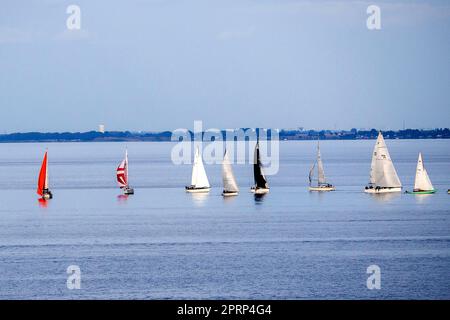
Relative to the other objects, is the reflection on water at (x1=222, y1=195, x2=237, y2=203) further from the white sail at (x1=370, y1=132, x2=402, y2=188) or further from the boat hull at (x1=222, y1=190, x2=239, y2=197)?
the white sail at (x1=370, y1=132, x2=402, y2=188)

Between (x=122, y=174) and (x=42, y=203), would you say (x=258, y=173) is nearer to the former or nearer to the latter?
(x=122, y=174)

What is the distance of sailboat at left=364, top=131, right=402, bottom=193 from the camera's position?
363 ft

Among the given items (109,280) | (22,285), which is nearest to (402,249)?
(109,280)

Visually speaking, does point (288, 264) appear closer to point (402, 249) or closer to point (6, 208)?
point (402, 249)

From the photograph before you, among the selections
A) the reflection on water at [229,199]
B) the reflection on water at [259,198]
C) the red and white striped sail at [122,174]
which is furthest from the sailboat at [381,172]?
the red and white striped sail at [122,174]

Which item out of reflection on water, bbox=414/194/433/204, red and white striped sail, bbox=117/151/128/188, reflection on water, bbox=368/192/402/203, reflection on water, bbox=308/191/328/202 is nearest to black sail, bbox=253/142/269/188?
reflection on water, bbox=308/191/328/202

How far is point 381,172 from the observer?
4417 inches

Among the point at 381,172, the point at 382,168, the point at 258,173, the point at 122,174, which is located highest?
the point at 382,168

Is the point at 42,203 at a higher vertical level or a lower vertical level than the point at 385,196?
lower

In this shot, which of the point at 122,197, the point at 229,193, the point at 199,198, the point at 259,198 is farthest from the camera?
the point at 122,197

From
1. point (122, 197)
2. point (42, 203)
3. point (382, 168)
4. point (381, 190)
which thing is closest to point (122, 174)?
point (122, 197)

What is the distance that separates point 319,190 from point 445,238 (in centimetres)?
5094

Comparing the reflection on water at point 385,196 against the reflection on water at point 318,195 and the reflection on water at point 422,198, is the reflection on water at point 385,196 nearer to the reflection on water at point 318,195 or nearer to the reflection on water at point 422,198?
the reflection on water at point 422,198

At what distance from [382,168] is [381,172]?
0.71 m
